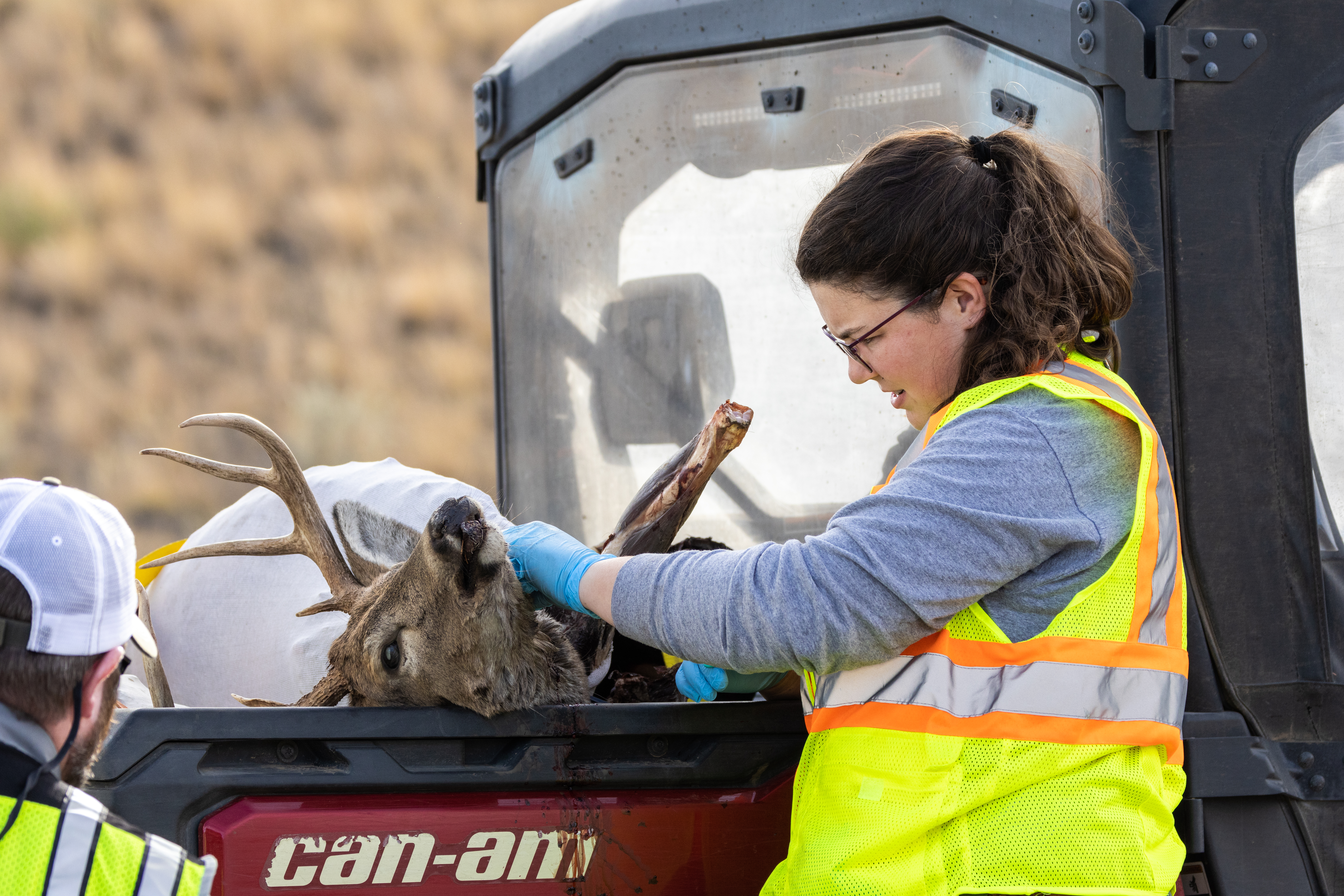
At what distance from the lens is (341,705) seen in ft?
8.26

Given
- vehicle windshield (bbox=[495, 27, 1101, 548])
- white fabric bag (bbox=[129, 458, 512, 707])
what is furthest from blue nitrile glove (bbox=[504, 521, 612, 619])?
vehicle windshield (bbox=[495, 27, 1101, 548])

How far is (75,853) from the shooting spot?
5.24ft

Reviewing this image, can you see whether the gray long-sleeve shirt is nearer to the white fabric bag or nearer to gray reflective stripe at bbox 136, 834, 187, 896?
gray reflective stripe at bbox 136, 834, 187, 896

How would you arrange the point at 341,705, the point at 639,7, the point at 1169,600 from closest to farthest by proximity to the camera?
the point at 1169,600, the point at 341,705, the point at 639,7

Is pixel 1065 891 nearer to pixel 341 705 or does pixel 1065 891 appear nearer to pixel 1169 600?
pixel 1169 600

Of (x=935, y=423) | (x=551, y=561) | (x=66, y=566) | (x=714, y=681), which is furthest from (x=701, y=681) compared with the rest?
(x=66, y=566)

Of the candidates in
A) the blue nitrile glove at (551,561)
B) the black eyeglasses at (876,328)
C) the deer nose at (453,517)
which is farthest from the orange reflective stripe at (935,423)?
the deer nose at (453,517)

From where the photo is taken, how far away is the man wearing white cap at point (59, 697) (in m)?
1.59

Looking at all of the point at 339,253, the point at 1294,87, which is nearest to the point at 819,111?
the point at 1294,87

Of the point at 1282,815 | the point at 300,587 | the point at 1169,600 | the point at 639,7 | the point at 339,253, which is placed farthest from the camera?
the point at 339,253

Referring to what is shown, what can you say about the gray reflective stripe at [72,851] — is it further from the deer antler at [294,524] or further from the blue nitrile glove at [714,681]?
the deer antler at [294,524]

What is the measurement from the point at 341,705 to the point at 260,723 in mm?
330

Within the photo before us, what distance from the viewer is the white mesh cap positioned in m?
1.62

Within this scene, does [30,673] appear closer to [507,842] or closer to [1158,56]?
[507,842]
